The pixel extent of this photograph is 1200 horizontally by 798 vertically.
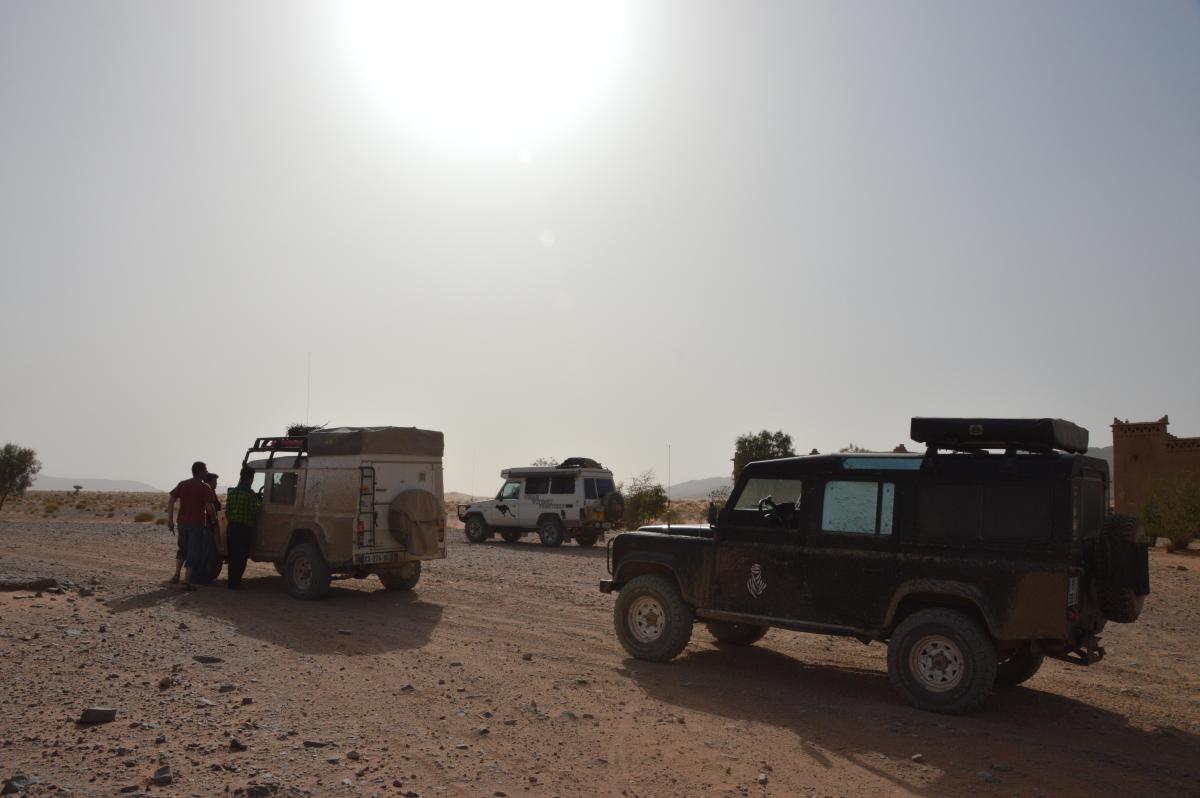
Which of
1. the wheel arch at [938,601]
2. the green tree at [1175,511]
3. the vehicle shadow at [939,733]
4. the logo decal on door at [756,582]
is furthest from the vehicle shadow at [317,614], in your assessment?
the green tree at [1175,511]

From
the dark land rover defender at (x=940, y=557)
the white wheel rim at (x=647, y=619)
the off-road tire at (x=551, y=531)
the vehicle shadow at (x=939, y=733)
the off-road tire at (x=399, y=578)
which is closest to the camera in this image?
the vehicle shadow at (x=939, y=733)

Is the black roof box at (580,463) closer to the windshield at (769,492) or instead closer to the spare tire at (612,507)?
the spare tire at (612,507)

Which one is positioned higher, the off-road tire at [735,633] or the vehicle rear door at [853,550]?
the vehicle rear door at [853,550]

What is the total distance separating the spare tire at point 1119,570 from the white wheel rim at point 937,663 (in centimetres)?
135

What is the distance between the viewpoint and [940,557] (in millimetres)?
7855

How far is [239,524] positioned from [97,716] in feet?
26.1

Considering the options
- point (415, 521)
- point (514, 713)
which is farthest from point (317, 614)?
point (514, 713)

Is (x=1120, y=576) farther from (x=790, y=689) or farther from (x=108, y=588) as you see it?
(x=108, y=588)

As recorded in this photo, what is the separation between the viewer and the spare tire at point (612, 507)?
1014 inches

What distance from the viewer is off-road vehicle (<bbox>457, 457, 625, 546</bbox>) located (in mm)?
25906

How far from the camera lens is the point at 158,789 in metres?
5.27

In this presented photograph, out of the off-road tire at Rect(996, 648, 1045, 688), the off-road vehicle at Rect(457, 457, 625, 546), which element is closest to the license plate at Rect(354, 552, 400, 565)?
the off-road tire at Rect(996, 648, 1045, 688)

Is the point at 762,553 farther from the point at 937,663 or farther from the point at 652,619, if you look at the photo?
the point at 937,663

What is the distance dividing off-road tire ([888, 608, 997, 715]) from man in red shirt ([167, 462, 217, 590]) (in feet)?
35.9
